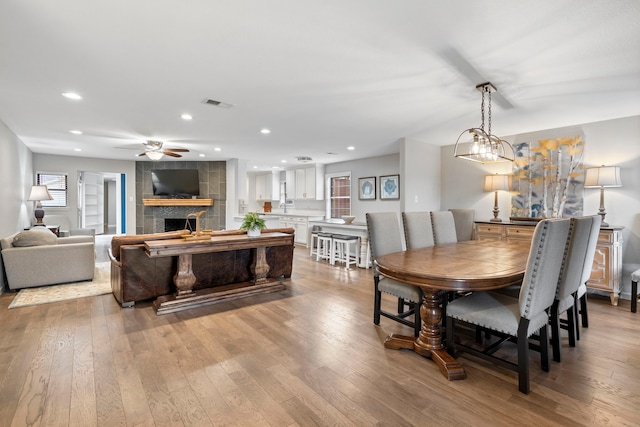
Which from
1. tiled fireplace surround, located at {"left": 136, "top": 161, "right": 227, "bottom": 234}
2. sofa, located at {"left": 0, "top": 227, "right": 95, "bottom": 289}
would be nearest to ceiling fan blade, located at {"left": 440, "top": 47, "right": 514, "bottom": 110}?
sofa, located at {"left": 0, "top": 227, "right": 95, "bottom": 289}

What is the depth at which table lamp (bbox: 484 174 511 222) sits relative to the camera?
16.2 feet

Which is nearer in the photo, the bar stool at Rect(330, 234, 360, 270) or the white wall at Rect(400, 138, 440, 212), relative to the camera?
the white wall at Rect(400, 138, 440, 212)

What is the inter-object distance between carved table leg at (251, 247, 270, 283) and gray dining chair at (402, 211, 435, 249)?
1.90 metres

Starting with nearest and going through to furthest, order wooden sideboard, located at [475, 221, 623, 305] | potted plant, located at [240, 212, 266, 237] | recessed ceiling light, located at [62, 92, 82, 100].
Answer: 1. recessed ceiling light, located at [62, 92, 82, 100]
2. wooden sideboard, located at [475, 221, 623, 305]
3. potted plant, located at [240, 212, 266, 237]

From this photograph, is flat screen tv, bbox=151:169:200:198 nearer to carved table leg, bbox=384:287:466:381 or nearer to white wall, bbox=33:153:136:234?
white wall, bbox=33:153:136:234

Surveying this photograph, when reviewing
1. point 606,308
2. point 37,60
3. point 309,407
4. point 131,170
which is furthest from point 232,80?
point 131,170

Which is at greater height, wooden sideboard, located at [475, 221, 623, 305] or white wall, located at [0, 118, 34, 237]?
white wall, located at [0, 118, 34, 237]

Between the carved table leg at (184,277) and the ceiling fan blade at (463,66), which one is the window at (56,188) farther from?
the ceiling fan blade at (463,66)

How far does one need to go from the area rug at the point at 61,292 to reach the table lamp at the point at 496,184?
5.81m

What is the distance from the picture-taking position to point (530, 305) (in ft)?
6.17

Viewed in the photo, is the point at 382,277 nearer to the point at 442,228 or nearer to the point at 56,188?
the point at 442,228

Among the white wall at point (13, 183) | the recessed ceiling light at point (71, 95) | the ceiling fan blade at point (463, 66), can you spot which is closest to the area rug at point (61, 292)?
the white wall at point (13, 183)

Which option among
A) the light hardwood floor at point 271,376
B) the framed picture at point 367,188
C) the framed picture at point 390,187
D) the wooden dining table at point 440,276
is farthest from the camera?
the framed picture at point 367,188

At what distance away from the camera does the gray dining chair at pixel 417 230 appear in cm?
331
